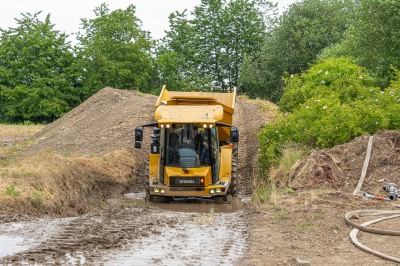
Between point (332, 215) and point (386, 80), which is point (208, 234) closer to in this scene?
point (332, 215)

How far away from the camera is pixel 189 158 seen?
65.9 feet

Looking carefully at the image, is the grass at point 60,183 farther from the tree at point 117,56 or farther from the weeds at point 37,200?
the tree at point 117,56

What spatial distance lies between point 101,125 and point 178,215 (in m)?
18.8

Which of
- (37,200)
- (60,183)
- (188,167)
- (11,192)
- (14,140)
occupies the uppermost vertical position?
(14,140)

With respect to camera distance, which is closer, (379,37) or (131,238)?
(131,238)

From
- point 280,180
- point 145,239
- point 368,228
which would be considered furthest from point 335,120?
point 145,239

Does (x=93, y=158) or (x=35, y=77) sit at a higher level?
(x=35, y=77)

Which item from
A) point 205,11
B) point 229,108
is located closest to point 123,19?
point 205,11

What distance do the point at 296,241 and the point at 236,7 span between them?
2613 inches

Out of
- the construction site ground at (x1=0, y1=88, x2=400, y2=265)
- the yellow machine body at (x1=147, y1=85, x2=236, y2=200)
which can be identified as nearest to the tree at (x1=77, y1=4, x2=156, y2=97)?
the construction site ground at (x1=0, y1=88, x2=400, y2=265)

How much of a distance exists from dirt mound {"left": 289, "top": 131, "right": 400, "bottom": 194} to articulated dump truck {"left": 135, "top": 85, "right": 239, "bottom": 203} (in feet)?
6.60

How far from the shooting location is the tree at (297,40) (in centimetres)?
6012

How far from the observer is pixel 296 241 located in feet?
42.2

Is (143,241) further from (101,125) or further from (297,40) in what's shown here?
(297,40)
